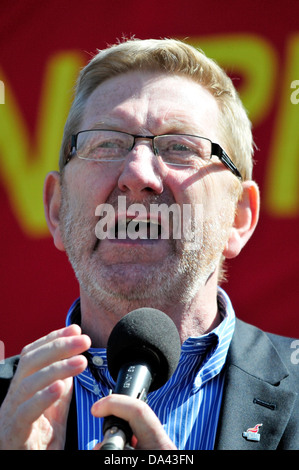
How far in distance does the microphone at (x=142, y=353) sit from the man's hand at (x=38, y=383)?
0.11 meters

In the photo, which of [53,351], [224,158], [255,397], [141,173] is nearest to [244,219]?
[224,158]

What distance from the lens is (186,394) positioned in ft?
7.61

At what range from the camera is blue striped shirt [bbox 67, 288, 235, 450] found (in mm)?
2203

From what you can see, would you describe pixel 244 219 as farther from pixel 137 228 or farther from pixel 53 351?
pixel 53 351

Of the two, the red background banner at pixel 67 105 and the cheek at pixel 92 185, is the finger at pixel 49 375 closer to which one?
the cheek at pixel 92 185

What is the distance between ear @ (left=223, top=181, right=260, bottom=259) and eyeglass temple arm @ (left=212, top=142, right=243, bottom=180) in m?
0.16

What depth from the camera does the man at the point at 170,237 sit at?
2.23 m

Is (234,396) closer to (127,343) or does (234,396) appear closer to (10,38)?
(127,343)

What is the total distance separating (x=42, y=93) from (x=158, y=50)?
1545mm

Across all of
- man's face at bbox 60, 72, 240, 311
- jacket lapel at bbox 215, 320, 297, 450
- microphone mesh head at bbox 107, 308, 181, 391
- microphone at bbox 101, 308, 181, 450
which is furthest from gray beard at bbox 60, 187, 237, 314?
microphone mesh head at bbox 107, 308, 181, 391

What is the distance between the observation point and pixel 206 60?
2.75 meters

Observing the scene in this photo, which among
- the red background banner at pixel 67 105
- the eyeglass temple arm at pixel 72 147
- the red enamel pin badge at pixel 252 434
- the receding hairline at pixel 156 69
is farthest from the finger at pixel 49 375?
the red background banner at pixel 67 105
